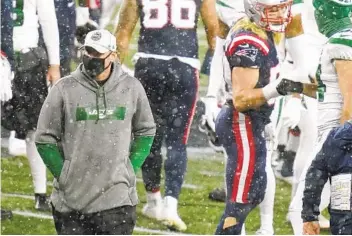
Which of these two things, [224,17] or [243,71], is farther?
[224,17]

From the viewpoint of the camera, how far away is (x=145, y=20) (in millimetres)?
8203

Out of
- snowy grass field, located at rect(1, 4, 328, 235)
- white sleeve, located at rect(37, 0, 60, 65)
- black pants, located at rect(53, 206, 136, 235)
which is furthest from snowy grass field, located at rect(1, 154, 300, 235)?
black pants, located at rect(53, 206, 136, 235)

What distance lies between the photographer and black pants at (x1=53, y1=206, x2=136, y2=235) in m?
6.15

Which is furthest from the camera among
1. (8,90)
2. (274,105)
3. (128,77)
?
(8,90)

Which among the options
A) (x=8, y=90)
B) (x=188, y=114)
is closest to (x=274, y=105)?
(x=188, y=114)

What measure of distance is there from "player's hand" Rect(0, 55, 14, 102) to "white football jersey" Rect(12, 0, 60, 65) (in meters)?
0.42

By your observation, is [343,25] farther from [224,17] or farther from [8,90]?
[8,90]

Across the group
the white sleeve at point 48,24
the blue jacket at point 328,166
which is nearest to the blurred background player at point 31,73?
the white sleeve at point 48,24

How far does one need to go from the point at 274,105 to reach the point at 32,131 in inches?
69.0

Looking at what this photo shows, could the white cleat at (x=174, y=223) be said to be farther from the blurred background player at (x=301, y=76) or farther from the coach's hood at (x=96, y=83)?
the coach's hood at (x=96, y=83)

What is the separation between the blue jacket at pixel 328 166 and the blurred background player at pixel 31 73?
2.87 m

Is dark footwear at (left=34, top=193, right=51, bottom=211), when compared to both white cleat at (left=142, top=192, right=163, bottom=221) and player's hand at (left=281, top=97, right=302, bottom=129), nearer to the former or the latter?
white cleat at (left=142, top=192, right=163, bottom=221)

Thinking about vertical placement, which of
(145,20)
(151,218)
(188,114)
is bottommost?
(151,218)

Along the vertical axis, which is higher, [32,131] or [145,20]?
[145,20]
